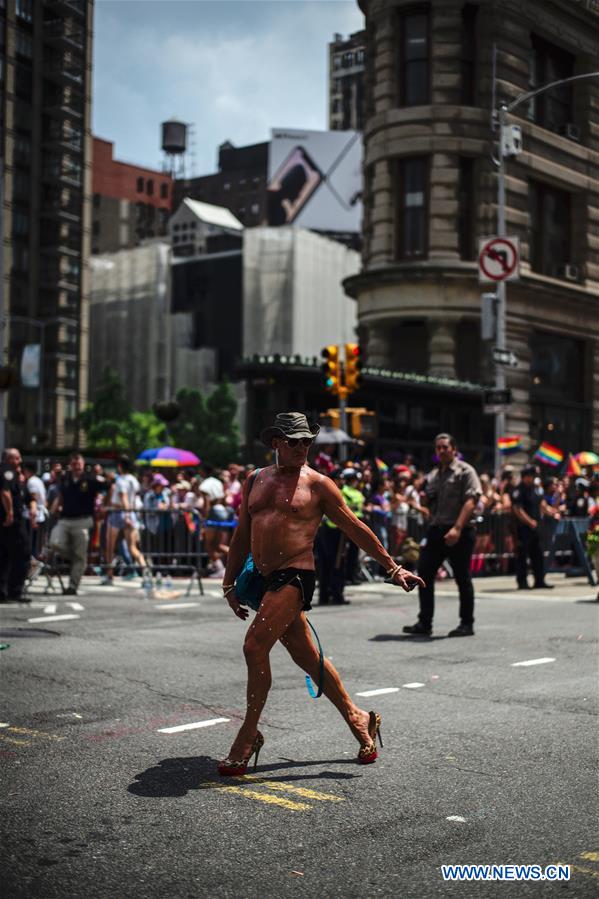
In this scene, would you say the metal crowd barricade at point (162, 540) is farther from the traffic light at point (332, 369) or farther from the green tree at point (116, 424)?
the green tree at point (116, 424)

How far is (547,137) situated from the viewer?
3678 centimetres

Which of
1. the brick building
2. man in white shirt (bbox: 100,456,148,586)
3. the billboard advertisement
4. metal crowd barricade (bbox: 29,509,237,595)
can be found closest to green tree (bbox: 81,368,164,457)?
the billboard advertisement

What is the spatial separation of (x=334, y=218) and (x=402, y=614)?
8935 centimetres

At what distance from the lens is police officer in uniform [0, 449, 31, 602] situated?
1434 centimetres

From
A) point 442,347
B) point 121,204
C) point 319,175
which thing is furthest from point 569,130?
point 121,204

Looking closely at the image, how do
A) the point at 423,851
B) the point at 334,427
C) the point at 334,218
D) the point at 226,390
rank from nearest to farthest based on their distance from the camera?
the point at 423,851 → the point at 334,427 → the point at 226,390 → the point at 334,218

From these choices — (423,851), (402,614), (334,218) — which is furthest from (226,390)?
(423,851)

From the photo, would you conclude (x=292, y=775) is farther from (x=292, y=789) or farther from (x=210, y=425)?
(x=210, y=425)

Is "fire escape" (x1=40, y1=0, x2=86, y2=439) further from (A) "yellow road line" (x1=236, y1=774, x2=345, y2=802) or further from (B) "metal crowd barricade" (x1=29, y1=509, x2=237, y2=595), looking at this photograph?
(A) "yellow road line" (x1=236, y1=774, x2=345, y2=802)

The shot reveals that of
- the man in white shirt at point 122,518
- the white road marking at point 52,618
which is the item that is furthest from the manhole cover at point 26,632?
the man in white shirt at point 122,518

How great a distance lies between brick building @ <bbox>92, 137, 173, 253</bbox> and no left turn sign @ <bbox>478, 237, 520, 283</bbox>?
9021cm

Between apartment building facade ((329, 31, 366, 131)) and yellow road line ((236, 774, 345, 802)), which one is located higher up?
apartment building facade ((329, 31, 366, 131))

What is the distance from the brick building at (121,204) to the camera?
115188 millimetres

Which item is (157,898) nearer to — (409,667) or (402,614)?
(409,667)
